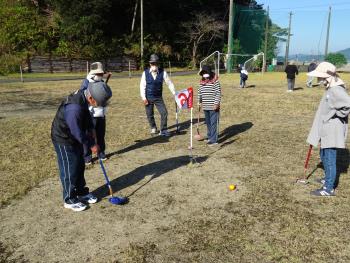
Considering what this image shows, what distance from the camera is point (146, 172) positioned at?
659 centimetres

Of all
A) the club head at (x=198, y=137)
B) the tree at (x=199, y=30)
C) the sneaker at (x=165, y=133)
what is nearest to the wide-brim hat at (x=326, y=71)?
the club head at (x=198, y=137)

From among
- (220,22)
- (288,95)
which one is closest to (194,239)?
(288,95)

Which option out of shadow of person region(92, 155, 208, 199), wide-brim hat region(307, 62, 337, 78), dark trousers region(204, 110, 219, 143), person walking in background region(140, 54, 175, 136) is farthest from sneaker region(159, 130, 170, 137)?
wide-brim hat region(307, 62, 337, 78)

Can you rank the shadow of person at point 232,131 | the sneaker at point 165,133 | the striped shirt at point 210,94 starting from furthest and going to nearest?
the sneaker at point 165,133 → the shadow of person at point 232,131 → the striped shirt at point 210,94

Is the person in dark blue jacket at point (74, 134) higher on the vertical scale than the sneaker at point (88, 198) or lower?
higher

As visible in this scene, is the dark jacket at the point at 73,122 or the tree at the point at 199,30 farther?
the tree at the point at 199,30

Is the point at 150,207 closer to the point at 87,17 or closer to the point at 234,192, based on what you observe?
the point at 234,192

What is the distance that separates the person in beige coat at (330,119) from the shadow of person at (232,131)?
10.7 feet

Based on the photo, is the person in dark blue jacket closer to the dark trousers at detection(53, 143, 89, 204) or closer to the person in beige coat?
the dark trousers at detection(53, 143, 89, 204)

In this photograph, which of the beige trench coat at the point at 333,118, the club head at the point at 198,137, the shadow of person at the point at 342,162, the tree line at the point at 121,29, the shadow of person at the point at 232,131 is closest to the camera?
the beige trench coat at the point at 333,118

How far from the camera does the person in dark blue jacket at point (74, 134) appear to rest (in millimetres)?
4379

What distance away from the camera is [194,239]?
434 cm

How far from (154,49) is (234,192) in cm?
3781

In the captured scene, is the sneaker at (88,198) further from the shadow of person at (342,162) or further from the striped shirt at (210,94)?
the shadow of person at (342,162)
